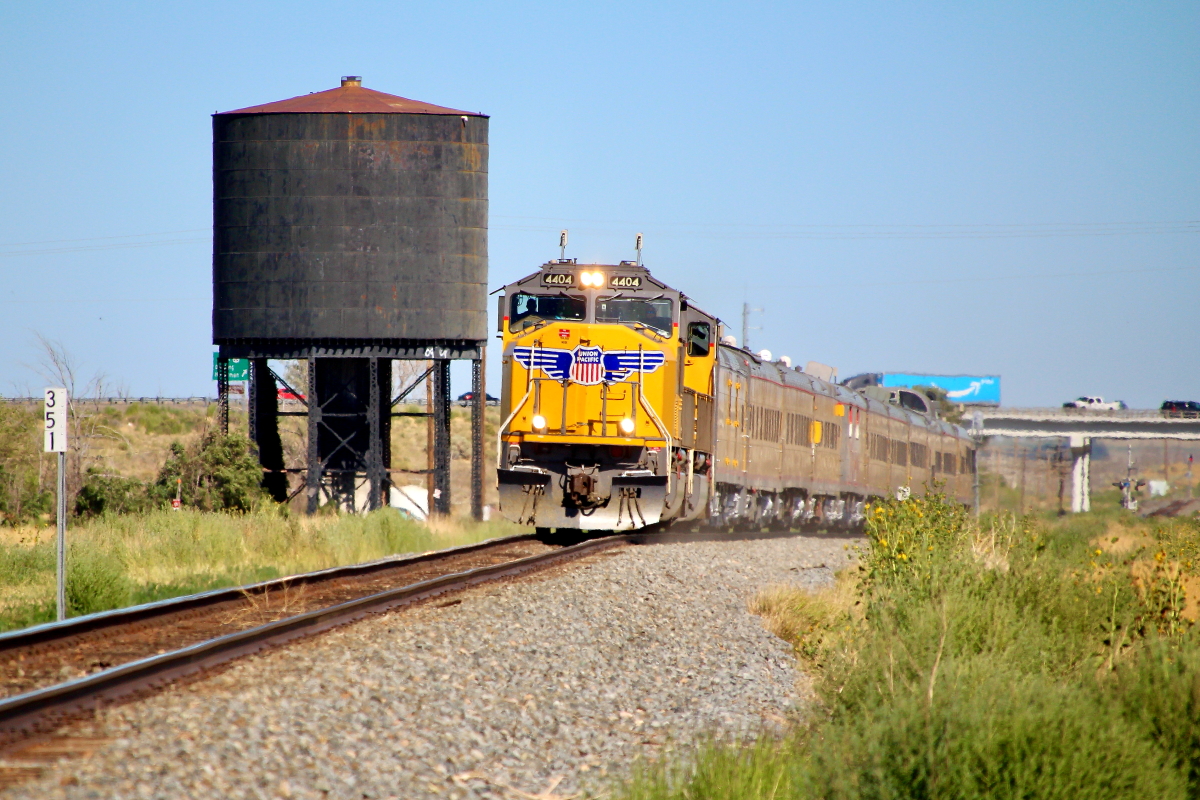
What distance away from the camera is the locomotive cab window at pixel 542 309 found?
18500mm

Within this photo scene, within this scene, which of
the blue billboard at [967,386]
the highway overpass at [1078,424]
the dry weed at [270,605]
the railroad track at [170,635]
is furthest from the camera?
the blue billboard at [967,386]

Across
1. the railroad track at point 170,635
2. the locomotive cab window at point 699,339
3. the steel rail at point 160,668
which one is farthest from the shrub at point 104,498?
the steel rail at point 160,668

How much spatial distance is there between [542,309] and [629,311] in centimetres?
131

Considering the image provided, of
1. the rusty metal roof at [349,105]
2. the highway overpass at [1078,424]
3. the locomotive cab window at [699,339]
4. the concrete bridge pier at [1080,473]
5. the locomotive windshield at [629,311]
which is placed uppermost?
the rusty metal roof at [349,105]

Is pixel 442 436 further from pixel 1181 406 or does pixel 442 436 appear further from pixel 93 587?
Answer: pixel 1181 406

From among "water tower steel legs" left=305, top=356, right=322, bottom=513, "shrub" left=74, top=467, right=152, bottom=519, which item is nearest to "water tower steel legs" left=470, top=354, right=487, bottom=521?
"water tower steel legs" left=305, top=356, right=322, bottom=513

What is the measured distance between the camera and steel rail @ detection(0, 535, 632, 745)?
641cm

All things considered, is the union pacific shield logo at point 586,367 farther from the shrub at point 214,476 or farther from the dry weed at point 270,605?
the shrub at point 214,476

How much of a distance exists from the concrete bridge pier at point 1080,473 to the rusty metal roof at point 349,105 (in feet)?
208

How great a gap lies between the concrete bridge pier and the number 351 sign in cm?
8116

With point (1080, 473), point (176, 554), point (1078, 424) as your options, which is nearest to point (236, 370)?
point (176, 554)

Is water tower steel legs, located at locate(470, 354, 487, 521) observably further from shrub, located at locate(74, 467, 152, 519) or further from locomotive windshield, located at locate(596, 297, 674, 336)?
locomotive windshield, located at locate(596, 297, 674, 336)

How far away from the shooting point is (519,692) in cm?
818

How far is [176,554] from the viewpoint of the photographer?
17609mm
